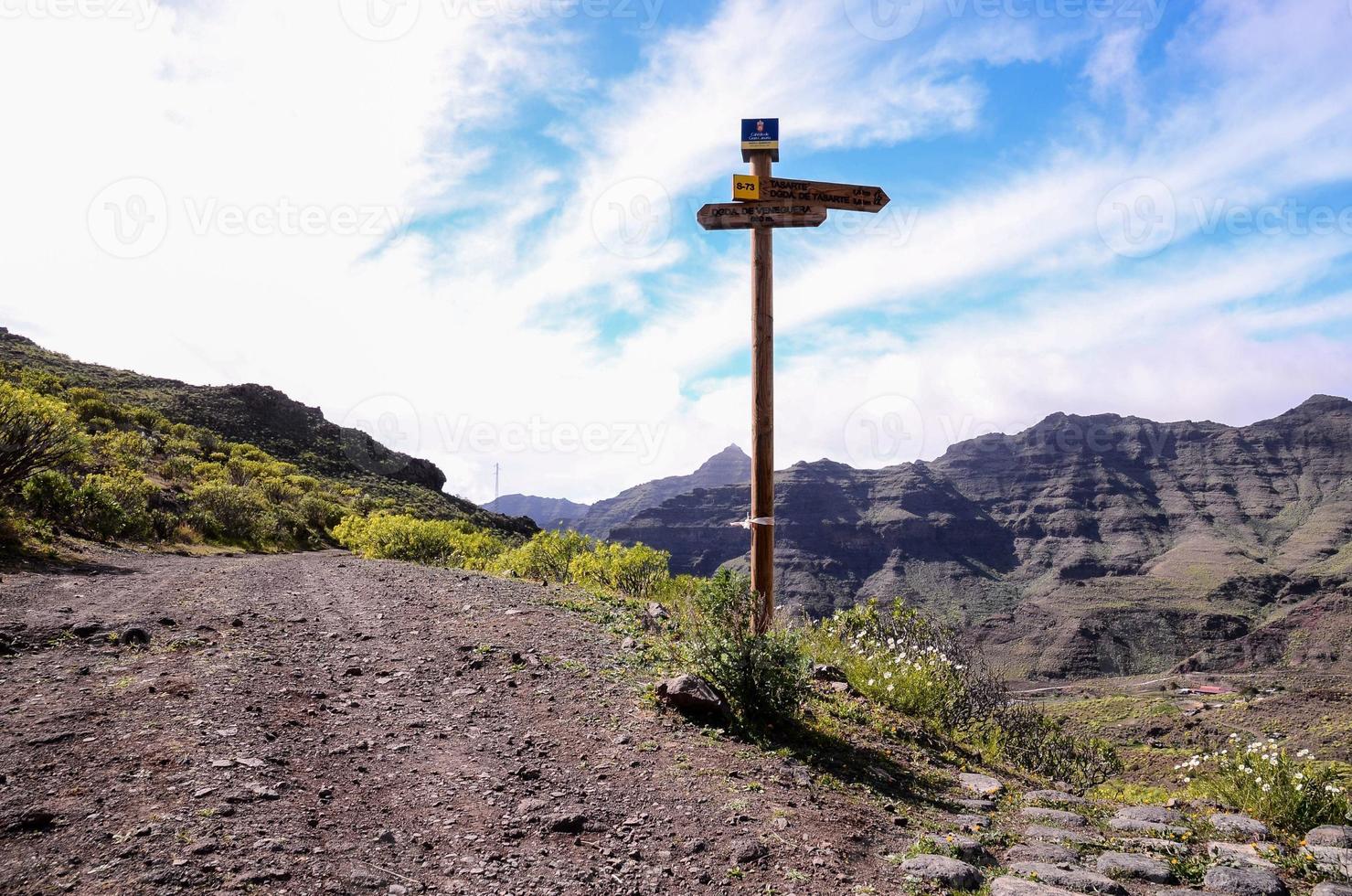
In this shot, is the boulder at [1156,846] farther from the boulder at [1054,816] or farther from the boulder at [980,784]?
the boulder at [980,784]

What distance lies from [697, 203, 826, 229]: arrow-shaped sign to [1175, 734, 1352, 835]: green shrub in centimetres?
613

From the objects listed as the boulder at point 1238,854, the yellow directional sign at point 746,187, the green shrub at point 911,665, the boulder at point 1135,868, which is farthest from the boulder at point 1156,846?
the yellow directional sign at point 746,187

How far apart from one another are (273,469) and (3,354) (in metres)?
25.6

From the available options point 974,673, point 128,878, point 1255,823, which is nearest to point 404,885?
point 128,878

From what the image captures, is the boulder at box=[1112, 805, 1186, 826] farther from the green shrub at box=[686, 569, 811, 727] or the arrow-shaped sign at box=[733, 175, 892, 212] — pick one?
the arrow-shaped sign at box=[733, 175, 892, 212]

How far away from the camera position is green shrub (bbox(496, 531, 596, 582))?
596 inches

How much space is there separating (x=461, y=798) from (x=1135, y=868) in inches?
156

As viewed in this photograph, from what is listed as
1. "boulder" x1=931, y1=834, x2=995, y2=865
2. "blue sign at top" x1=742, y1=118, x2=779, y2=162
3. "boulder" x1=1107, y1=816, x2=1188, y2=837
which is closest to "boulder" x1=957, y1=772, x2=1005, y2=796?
"boulder" x1=1107, y1=816, x2=1188, y2=837

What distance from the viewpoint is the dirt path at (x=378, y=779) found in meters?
3.05

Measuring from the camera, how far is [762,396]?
6.97m

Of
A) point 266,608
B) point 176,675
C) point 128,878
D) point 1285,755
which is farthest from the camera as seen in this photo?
point 266,608

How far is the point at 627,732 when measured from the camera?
495 centimetres

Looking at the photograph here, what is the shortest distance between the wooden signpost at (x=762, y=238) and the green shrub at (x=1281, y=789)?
4.10m

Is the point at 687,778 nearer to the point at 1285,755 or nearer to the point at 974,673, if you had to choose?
the point at 1285,755
